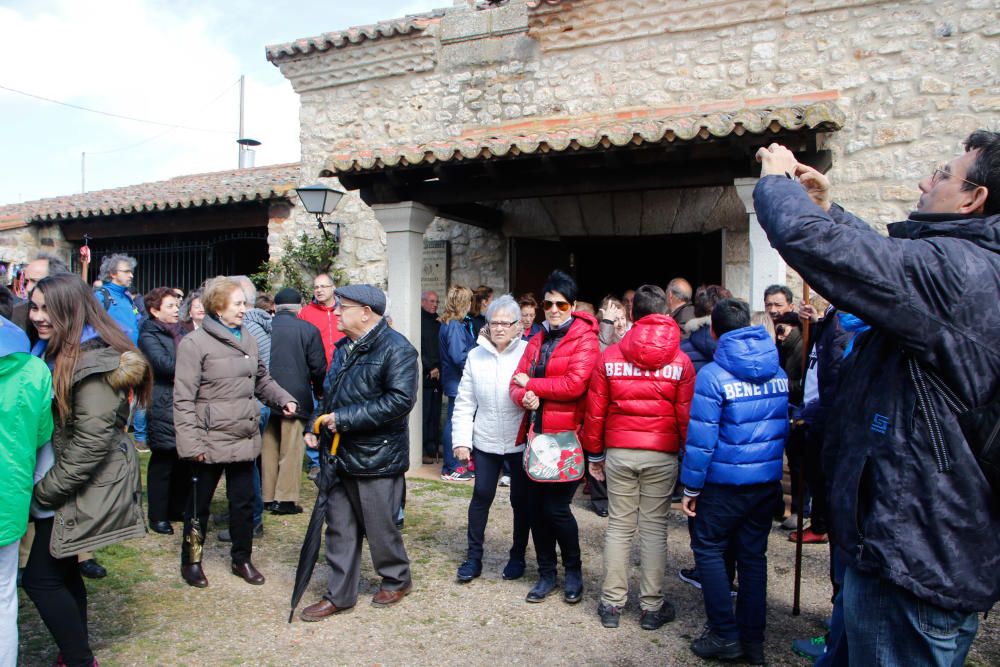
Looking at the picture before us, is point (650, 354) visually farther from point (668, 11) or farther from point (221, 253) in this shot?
point (221, 253)

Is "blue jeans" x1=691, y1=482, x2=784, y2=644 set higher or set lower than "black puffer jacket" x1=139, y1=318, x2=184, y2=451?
lower

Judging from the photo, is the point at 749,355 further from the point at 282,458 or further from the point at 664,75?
the point at 664,75

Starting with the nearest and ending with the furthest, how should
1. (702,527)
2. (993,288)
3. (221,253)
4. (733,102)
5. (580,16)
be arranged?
(993,288), (702,527), (733,102), (580,16), (221,253)

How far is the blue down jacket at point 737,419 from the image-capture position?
326cm

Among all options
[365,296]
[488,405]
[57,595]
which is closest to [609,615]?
[488,405]

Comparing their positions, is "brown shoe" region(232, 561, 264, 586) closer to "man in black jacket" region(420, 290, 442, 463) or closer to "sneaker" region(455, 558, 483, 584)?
"sneaker" region(455, 558, 483, 584)

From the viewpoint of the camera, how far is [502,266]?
8359mm

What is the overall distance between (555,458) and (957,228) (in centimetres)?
249

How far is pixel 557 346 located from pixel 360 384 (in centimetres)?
109

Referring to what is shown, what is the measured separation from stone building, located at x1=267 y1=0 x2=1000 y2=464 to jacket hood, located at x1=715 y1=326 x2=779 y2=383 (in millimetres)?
2473

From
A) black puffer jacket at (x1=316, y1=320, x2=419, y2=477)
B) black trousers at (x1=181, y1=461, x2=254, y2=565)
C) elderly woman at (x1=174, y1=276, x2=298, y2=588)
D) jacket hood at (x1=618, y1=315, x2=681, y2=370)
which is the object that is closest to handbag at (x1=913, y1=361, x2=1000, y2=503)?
jacket hood at (x1=618, y1=315, x2=681, y2=370)

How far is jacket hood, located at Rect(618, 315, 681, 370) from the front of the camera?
3559mm

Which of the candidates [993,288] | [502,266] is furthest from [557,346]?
[502,266]

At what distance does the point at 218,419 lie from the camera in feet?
13.3
